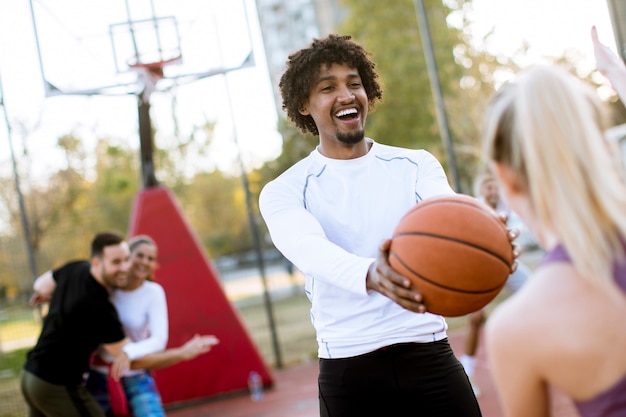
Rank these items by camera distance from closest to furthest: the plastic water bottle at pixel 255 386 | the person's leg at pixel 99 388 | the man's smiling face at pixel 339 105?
the man's smiling face at pixel 339 105 → the person's leg at pixel 99 388 → the plastic water bottle at pixel 255 386

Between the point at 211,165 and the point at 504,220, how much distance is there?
23.8m

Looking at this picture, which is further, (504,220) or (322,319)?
(322,319)

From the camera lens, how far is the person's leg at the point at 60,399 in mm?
5098

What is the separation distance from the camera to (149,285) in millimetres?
6086

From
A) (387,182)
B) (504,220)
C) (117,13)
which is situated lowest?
(504,220)

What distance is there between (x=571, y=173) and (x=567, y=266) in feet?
0.65

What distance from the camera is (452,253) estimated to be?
261 cm

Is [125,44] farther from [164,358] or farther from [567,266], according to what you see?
[567,266]

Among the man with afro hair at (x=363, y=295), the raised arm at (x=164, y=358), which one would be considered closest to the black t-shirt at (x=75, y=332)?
the raised arm at (x=164, y=358)

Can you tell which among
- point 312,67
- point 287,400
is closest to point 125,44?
point 287,400

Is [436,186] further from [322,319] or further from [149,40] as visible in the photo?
[149,40]

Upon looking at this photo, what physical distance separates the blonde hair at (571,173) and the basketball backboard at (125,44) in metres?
8.39

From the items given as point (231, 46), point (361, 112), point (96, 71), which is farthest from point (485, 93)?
point (361, 112)

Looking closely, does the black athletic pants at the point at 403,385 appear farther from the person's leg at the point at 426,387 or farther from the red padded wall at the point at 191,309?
the red padded wall at the point at 191,309
